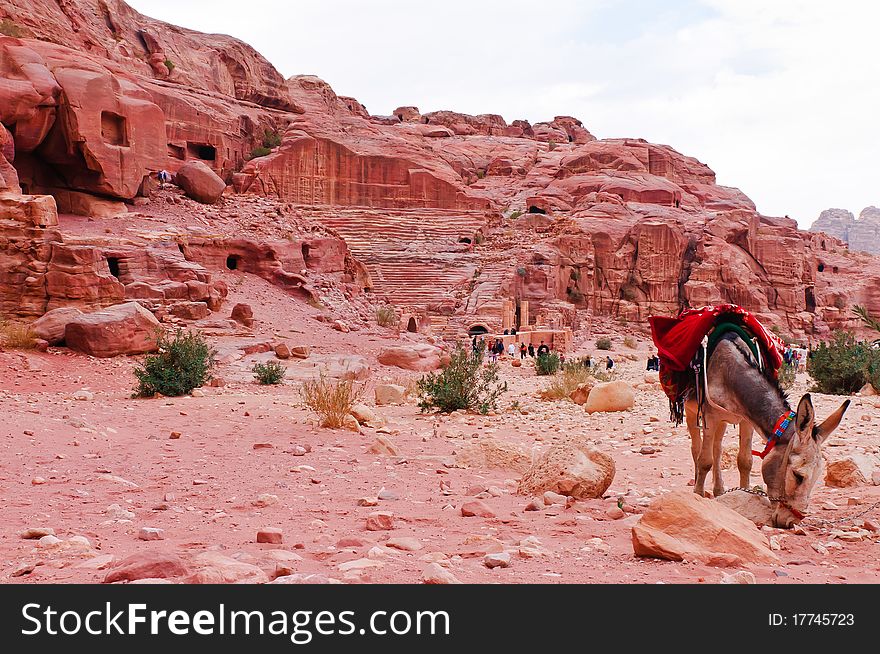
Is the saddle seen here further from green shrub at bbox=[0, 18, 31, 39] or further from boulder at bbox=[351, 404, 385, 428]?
green shrub at bbox=[0, 18, 31, 39]

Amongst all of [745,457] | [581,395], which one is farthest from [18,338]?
[745,457]

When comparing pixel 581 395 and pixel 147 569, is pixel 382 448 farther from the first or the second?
pixel 581 395

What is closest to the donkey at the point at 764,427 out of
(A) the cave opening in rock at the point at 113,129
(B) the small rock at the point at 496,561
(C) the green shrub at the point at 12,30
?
(B) the small rock at the point at 496,561

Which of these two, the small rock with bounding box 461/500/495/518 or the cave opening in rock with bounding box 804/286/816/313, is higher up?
the cave opening in rock with bounding box 804/286/816/313

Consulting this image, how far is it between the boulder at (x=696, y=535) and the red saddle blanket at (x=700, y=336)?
165cm

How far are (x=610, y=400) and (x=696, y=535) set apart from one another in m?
7.65

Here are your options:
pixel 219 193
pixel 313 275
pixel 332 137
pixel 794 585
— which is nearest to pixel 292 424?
Result: pixel 794 585

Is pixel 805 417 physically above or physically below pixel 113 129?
below

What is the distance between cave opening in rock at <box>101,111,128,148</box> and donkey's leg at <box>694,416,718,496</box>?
28580 millimetres

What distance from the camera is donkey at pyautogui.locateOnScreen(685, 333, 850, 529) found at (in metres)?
3.61

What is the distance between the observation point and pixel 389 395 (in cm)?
1220

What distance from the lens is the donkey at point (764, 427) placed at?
3.61 m

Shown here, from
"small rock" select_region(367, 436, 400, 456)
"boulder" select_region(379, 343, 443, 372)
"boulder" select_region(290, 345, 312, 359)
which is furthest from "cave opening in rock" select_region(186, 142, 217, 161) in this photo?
"small rock" select_region(367, 436, 400, 456)

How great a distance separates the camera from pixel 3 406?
8852 millimetres
